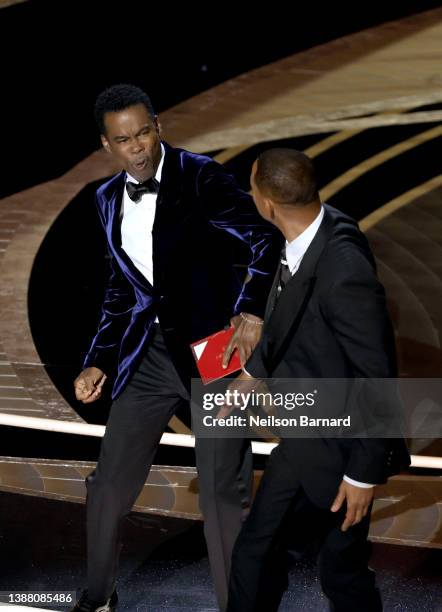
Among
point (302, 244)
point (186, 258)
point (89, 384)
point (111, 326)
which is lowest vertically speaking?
point (89, 384)

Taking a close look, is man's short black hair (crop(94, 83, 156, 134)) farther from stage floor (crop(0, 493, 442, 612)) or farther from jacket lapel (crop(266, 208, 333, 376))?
stage floor (crop(0, 493, 442, 612))

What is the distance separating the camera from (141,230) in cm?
318

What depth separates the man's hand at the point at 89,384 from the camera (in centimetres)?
332

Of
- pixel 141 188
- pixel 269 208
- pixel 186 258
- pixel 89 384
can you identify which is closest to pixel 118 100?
pixel 141 188

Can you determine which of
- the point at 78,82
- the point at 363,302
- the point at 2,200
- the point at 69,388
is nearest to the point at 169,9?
the point at 78,82

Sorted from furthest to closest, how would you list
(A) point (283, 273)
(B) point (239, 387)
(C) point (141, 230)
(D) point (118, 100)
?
(C) point (141, 230)
(D) point (118, 100)
(B) point (239, 387)
(A) point (283, 273)

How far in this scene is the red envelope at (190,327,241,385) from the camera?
3092 mm

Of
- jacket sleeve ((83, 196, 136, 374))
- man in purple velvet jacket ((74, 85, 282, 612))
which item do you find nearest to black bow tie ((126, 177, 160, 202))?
man in purple velvet jacket ((74, 85, 282, 612))

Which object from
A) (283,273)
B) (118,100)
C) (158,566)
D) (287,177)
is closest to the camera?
(287,177)

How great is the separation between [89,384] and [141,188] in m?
0.63

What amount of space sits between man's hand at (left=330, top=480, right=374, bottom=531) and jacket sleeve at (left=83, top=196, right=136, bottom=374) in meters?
0.97

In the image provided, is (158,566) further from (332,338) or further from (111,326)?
(332,338)

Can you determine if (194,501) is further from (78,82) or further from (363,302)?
(78,82)

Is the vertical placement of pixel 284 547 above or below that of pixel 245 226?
below
